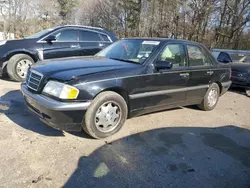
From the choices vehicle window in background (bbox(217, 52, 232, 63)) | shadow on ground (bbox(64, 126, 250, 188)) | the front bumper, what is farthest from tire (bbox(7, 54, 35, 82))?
vehicle window in background (bbox(217, 52, 232, 63))

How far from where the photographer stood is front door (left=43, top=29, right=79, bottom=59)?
282 inches

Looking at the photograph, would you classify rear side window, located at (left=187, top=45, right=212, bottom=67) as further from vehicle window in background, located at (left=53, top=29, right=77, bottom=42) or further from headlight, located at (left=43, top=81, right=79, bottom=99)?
vehicle window in background, located at (left=53, top=29, right=77, bottom=42)

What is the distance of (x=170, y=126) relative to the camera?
4.52 m

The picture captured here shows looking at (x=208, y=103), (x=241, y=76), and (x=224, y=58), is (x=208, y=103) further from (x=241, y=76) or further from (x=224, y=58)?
(x=224, y=58)

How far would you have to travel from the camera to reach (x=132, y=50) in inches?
180

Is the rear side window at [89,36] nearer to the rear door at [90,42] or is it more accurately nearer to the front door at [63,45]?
the rear door at [90,42]

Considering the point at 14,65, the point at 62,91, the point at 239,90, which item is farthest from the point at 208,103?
the point at 14,65

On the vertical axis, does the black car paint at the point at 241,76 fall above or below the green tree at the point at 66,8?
below

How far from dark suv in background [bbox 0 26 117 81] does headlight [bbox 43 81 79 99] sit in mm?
3934

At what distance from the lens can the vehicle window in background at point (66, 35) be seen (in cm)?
739

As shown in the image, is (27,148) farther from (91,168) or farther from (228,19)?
(228,19)

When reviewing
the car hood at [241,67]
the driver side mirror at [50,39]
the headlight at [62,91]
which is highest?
the driver side mirror at [50,39]

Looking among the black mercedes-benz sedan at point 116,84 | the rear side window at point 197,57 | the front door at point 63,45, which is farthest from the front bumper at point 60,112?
the front door at point 63,45

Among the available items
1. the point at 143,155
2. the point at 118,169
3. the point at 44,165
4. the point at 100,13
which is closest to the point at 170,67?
the point at 143,155
